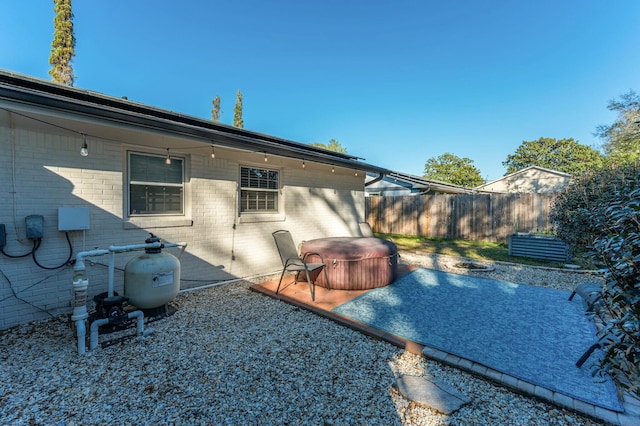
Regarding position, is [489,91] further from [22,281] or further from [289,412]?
[22,281]

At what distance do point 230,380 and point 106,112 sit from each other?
3566 mm

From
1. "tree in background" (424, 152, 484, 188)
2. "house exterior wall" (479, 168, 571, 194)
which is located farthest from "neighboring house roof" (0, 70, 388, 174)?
"tree in background" (424, 152, 484, 188)

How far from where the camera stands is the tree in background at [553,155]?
110 ft

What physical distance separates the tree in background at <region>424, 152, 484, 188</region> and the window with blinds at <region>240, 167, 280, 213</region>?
3400 centimetres

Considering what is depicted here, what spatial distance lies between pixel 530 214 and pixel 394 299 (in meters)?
9.82

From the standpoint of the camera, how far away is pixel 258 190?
6281 mm

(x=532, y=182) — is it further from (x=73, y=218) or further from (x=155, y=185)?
(x=73, y=218)

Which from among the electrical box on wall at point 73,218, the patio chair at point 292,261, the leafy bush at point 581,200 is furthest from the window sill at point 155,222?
the leafy bush at point 581,200

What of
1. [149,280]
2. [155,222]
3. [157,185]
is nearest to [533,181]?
[157,185]

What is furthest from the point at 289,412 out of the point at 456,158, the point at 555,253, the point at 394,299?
the point at 456,158

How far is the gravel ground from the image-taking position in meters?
2.05

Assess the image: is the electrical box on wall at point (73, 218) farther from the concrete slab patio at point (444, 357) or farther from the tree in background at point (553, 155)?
the tree in background at point (553, 155)

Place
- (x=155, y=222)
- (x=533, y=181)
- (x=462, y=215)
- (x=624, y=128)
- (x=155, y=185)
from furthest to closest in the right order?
(x=533, y=181), (x=624, y=128), (x=462, y=215), (x=155, y=185), (x=155, y=222)

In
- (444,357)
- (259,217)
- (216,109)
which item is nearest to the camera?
(444,357)
